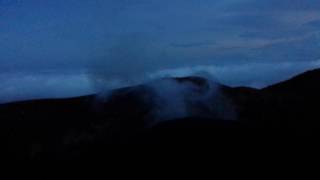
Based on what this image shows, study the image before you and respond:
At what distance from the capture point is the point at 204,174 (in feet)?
165

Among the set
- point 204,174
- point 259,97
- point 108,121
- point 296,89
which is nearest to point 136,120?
point 108,121

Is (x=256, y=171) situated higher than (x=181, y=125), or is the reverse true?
(x=181, y=125)

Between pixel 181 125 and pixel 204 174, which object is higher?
pixel 181 125

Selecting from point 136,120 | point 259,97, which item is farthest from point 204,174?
point 259,97

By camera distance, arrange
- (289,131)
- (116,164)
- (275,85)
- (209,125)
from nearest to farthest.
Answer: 1. (116,164)
2. (209,125)
3. (289,131)
4. (275,85)

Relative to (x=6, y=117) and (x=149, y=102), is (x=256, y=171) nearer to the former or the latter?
(x=149, y=102)

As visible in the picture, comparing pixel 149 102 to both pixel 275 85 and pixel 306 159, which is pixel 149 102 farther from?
pixel 306 159

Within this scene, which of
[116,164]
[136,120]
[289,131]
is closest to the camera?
[116,164]

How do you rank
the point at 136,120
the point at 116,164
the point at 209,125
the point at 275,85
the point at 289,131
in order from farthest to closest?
the point at 275,85
the point at 136,120
the point at 289,131
the point at 209,125
the point at 116,164

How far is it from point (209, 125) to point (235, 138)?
13.4 feet

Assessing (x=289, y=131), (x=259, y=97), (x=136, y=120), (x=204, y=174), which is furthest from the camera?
(x=259, y=97)

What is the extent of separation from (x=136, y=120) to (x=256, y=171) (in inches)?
2348

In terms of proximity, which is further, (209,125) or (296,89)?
(296,89)

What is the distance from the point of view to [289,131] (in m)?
64.1
